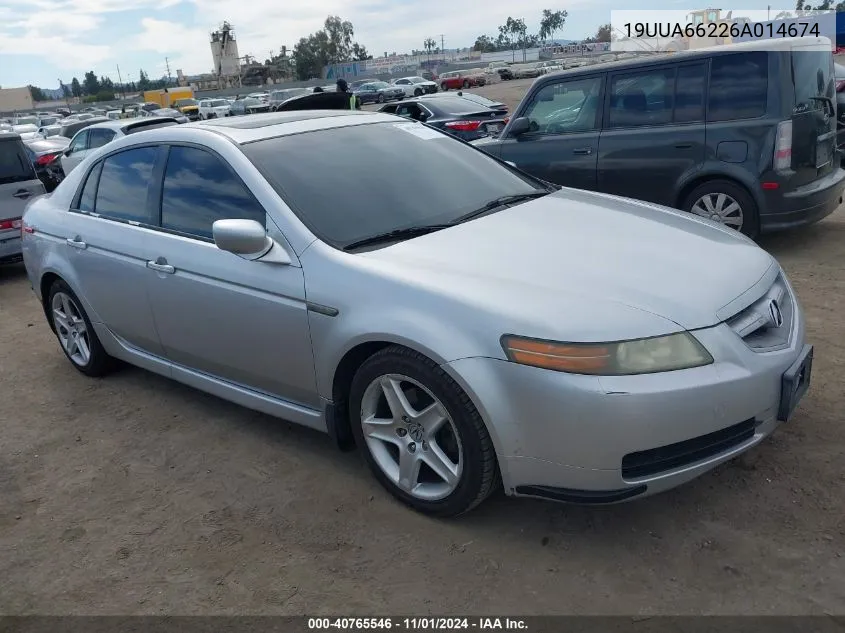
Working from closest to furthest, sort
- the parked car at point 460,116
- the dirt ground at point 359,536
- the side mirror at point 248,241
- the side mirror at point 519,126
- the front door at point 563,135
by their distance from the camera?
the dirt ground at point 359,536
the side mirror at point 248,241
the front door at point 563,135
the side mirror at point 519,126
the parked car at point 460,116

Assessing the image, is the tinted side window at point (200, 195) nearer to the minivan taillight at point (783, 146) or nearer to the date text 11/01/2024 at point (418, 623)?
the date text 11/01/2024 at point (418, 623)

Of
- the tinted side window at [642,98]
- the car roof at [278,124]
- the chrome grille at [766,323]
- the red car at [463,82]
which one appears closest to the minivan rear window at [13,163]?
the car roof at [278,124]

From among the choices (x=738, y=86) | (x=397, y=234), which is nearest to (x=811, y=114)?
(x=738, y=86)

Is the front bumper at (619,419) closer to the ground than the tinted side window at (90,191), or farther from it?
closer to the ground

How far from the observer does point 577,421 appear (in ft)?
8.06

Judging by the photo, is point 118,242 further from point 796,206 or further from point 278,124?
point 796,206

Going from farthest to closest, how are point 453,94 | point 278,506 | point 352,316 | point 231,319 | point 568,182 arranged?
point 453,94, point 568,182, point 231,319, point 278,506, point 352,316

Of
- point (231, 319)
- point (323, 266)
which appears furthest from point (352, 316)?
point (231, 319)

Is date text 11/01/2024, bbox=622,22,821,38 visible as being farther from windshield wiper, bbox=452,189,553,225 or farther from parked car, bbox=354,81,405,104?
parked car, bbox=354,81,405,104

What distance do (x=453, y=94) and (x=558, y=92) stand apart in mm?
5945

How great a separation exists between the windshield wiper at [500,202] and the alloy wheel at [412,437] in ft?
2.97

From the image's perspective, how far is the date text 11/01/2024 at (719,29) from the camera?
1483 cm

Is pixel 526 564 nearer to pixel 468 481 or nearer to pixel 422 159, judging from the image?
pixel 468 481

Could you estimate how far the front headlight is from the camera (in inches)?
97.1
